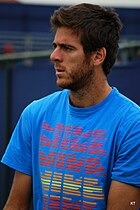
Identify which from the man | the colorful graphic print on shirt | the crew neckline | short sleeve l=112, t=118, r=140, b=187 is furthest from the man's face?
short sleeve l=112, t=118, r=140, b=187

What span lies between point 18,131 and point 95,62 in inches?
22.4

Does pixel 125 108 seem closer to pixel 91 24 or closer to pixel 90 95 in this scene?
pixel 90 95

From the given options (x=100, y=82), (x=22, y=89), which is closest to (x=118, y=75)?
(x=22, y=89)

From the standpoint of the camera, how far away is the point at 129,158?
112 inches

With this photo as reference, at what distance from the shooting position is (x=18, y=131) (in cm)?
317

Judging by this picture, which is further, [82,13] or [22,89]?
[22,89]

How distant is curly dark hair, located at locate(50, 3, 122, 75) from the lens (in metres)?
2.91

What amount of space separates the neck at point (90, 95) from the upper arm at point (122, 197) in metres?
0.44

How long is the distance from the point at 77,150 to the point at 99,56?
50cm

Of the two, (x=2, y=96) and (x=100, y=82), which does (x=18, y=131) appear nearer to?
(x=100, y=82)

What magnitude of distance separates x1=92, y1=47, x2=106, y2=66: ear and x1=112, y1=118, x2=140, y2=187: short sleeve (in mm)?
385

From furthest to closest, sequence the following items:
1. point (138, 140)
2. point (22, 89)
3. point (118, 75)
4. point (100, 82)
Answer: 1. point (22, 89)
2. point (118, 75)
3. point (100, 82)
4. point (138, 140)

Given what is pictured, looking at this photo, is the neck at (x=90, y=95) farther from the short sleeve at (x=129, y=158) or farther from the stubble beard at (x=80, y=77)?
the short sleeve at (x=129, y=158)

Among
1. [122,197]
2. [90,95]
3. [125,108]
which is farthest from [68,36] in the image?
[122,197]
